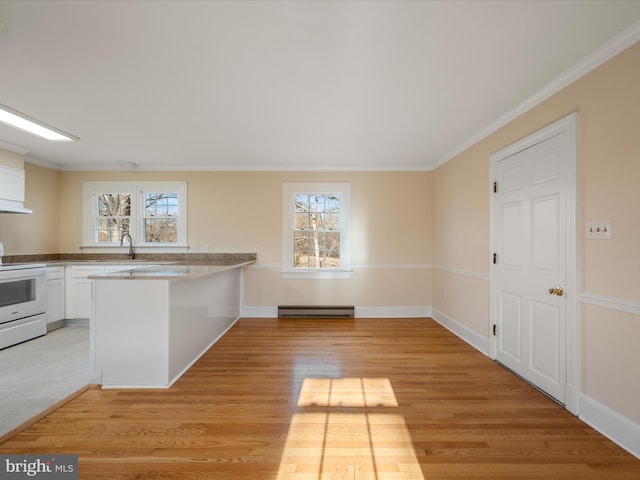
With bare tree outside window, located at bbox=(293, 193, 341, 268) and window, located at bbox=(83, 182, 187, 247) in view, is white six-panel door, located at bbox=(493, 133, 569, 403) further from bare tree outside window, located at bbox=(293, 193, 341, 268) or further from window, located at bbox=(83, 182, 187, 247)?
window, located at bbox=(83, 182, 187, 247)

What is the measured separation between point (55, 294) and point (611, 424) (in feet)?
20.5

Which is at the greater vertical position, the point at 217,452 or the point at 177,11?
the point at 177,11

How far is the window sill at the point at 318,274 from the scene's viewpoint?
4.72 m

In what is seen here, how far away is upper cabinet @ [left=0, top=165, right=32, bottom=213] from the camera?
3607mm

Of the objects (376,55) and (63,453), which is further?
(376,55)

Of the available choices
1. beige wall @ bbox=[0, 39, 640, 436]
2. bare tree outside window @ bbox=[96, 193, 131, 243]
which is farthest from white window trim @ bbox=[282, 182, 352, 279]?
bare tree outside window @ bbox=[96, 193, 131, 243]

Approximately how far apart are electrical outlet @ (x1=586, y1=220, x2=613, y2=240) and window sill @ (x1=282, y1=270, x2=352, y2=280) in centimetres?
315

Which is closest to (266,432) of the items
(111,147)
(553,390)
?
(553,390)

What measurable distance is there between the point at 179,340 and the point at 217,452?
1.22m

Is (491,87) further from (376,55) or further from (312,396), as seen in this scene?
(312,396)

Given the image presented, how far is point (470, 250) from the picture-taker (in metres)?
3.54

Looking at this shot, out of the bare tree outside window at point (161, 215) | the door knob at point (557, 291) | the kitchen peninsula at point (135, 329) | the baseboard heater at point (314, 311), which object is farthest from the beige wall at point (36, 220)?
the door knob at point (557, 291)

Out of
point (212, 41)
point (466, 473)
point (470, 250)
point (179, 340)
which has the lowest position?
point (466, 473)

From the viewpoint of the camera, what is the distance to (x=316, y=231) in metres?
4.78
